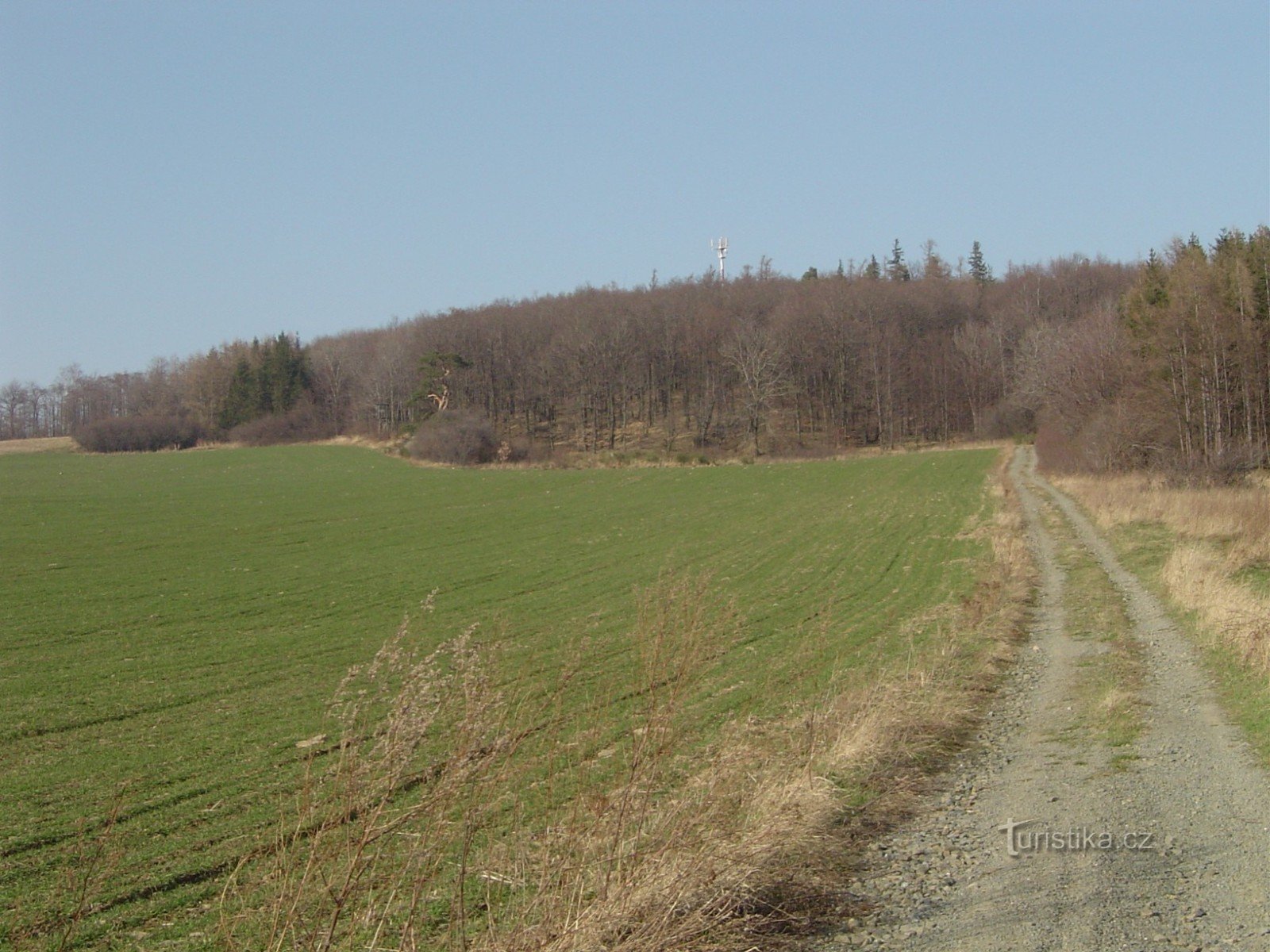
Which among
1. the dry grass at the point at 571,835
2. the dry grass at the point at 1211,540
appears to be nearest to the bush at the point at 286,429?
the dry grass at the point at 1211,540

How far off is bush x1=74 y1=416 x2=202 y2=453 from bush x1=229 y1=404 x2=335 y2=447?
21.5 ft

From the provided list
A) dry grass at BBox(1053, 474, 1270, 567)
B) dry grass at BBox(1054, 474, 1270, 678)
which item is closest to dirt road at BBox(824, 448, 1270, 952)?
dry grass at BBox(1054, 474, 1270, 678)

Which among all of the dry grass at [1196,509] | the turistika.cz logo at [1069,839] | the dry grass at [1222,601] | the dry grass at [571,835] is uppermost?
the dry grass at [571,835]

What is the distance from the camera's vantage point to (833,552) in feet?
93.2

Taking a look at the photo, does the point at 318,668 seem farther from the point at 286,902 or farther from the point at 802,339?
the point at 802,339

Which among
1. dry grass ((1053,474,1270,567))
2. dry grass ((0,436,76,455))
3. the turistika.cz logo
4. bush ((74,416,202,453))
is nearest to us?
the turistika.cz logo

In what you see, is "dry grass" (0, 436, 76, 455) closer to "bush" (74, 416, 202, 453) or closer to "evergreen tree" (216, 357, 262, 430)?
"bush" (74, 416, 202, 453)

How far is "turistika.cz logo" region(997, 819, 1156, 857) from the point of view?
563cm

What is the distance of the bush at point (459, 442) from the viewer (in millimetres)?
77562

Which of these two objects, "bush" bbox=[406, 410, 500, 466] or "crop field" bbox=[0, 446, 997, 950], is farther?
"bush" bbox=[406, 410, 500, 466]

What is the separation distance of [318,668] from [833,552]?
1697 cm

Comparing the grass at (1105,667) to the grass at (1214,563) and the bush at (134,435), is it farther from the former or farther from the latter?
the bush at (134,435)

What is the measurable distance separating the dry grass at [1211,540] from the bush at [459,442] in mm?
48919

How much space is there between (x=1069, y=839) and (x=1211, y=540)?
712 inches
